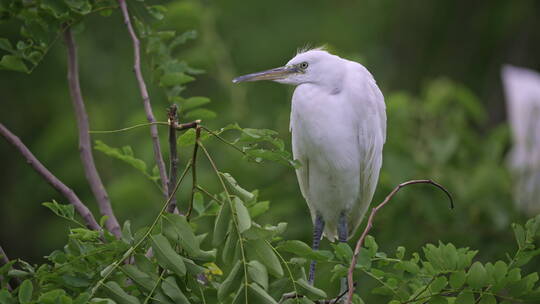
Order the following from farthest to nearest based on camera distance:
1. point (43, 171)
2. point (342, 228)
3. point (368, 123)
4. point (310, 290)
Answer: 1. point (342, 228)
2. point (368, 123)
3. point (43, 171)
4. point (310, 290)

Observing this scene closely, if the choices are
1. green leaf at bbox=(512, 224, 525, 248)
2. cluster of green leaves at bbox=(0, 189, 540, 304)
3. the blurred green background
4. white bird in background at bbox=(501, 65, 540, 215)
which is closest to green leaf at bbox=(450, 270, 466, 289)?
cluster of green leaves at bbox=(0, 189, 540, 304)

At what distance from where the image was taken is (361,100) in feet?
7.29

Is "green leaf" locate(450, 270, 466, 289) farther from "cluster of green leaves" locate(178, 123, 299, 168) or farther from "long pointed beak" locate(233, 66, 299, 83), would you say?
"long pointed beak" locate(233, 66, 299, 83)

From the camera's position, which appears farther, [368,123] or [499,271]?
[368,123]

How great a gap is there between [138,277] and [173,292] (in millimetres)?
82

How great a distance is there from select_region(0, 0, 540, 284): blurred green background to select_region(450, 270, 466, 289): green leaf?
1996 mm

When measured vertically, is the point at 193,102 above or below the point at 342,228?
above

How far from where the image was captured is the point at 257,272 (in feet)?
4.87

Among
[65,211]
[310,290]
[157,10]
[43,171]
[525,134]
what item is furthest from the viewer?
[525,134]

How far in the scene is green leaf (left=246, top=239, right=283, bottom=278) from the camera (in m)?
1.49

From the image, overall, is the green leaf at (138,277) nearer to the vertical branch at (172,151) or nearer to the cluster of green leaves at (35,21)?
the vertical branch at (172,151)

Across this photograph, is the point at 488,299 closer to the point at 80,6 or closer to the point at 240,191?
the point at 240,191

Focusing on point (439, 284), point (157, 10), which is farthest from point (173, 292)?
point (157, 10)

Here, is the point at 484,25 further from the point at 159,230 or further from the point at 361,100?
the point at 159,230
